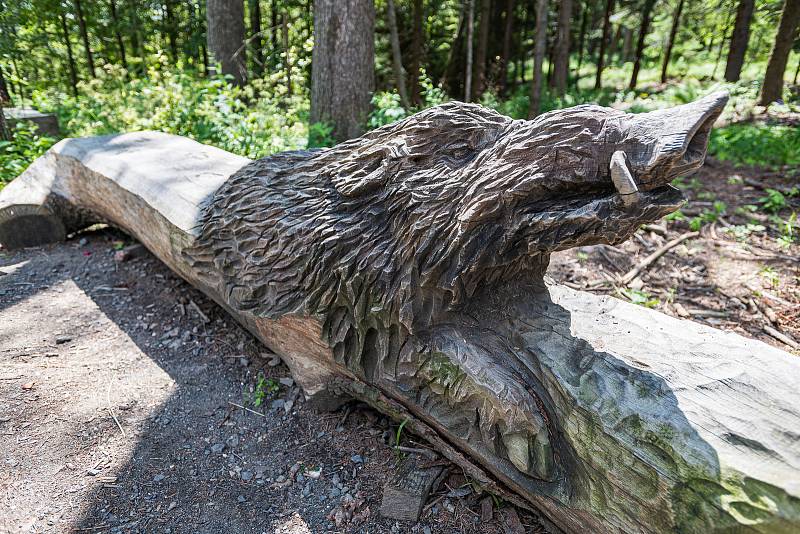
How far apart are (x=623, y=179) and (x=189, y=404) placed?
252 centimetres

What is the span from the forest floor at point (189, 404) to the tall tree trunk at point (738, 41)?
8046 mm

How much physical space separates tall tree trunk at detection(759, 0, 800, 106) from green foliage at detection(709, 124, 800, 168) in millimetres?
1745

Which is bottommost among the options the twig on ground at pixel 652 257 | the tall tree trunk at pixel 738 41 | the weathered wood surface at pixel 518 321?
the twig on ground at pixel 652 257

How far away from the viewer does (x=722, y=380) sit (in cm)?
179

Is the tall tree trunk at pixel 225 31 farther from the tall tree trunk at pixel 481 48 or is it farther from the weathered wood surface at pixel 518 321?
the tall tree trunk at pixel 481 48

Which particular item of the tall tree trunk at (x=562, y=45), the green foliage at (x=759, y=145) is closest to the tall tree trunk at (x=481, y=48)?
the tall tree trunk at (x=562, y=45)

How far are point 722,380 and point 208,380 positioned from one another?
2.67 m

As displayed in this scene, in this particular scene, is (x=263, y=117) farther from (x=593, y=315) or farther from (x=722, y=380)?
(x=722, y=380)

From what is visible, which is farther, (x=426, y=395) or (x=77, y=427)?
(x=77, y=427)

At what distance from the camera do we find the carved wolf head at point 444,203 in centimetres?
168

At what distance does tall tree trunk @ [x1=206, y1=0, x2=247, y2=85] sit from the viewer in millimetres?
7066

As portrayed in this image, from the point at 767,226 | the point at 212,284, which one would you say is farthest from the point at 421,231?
the point at 767,226

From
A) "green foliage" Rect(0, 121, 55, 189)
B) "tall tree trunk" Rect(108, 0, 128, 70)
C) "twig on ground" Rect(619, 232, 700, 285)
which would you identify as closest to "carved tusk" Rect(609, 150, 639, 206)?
"twig on ground" Rect(619, 232, 700, 285)

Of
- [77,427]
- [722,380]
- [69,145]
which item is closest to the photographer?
[722,380]
